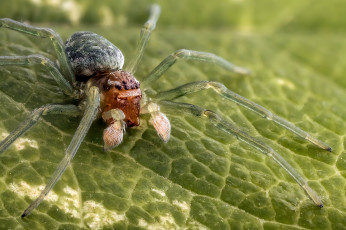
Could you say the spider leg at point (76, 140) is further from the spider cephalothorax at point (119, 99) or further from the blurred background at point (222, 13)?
the blurred background at point (222, 13)

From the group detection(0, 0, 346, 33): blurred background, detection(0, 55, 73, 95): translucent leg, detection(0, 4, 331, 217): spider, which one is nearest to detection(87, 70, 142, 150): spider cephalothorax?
detection(0, 4, 331, 217): spider

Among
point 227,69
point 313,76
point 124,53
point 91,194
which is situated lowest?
point 91,194

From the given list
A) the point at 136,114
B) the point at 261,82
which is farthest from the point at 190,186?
the point at 261,82

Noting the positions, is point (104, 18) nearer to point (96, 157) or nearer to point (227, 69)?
point (227, 69)

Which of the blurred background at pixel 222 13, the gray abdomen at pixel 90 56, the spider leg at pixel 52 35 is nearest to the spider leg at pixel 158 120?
the gray abdomen at pixel 90 56

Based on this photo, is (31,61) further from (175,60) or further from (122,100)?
(175,60)

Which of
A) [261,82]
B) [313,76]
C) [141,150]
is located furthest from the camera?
[313,76]

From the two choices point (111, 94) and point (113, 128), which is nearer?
point (113, 128)

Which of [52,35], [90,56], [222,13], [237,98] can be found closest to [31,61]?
[52,35]
